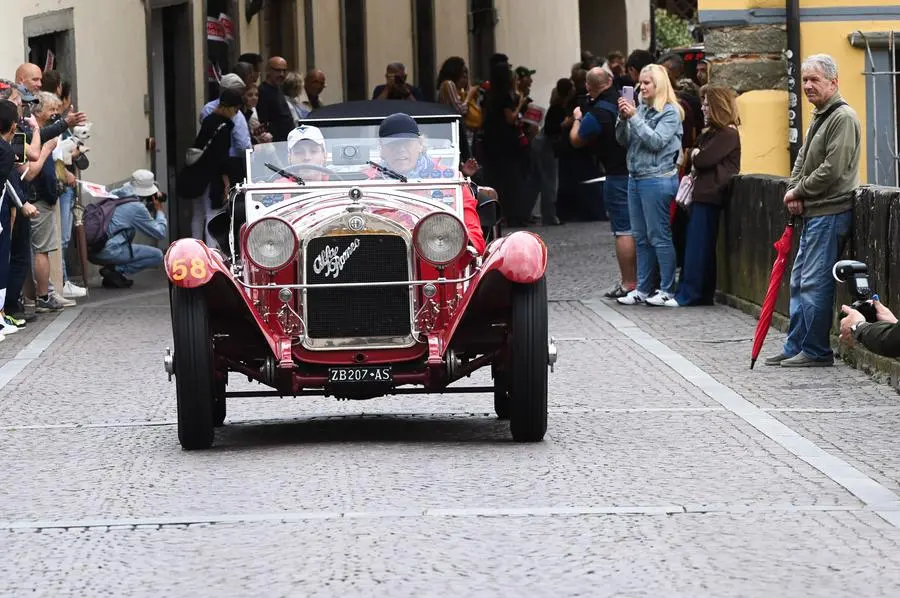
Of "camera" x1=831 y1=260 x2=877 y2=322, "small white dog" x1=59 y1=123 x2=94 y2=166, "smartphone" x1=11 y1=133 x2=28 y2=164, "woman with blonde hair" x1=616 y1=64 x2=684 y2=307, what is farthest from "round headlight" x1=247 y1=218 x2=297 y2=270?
"small white dog" x1=59 y1=123 x2=94 y2=166

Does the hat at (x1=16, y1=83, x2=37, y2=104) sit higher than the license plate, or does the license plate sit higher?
the hat at (x1=16, y1=83, x2=37, y2=104)

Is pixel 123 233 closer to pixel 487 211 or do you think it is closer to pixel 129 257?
pixel 129 257

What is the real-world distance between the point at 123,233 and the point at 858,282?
13.7 meters

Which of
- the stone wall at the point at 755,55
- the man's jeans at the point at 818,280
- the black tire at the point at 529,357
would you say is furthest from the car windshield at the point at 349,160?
the stone wall at the point at 755,55

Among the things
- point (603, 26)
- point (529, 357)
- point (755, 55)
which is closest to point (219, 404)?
point (529, 357)

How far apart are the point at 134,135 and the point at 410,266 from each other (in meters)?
14.2

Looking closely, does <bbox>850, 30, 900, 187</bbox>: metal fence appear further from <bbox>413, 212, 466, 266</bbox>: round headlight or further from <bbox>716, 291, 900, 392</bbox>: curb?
<bbox>413, 212, 466, 266</bbox>: round headlight

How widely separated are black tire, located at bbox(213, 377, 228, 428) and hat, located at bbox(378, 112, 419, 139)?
1641mm

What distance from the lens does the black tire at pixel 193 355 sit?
9391 millimetres

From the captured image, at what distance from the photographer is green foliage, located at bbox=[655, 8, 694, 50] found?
216ft

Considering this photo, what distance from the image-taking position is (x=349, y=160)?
425 inches

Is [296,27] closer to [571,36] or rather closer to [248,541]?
[571,36]

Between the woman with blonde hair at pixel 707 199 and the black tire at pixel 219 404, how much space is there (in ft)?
22.9

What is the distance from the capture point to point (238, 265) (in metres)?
10.5
